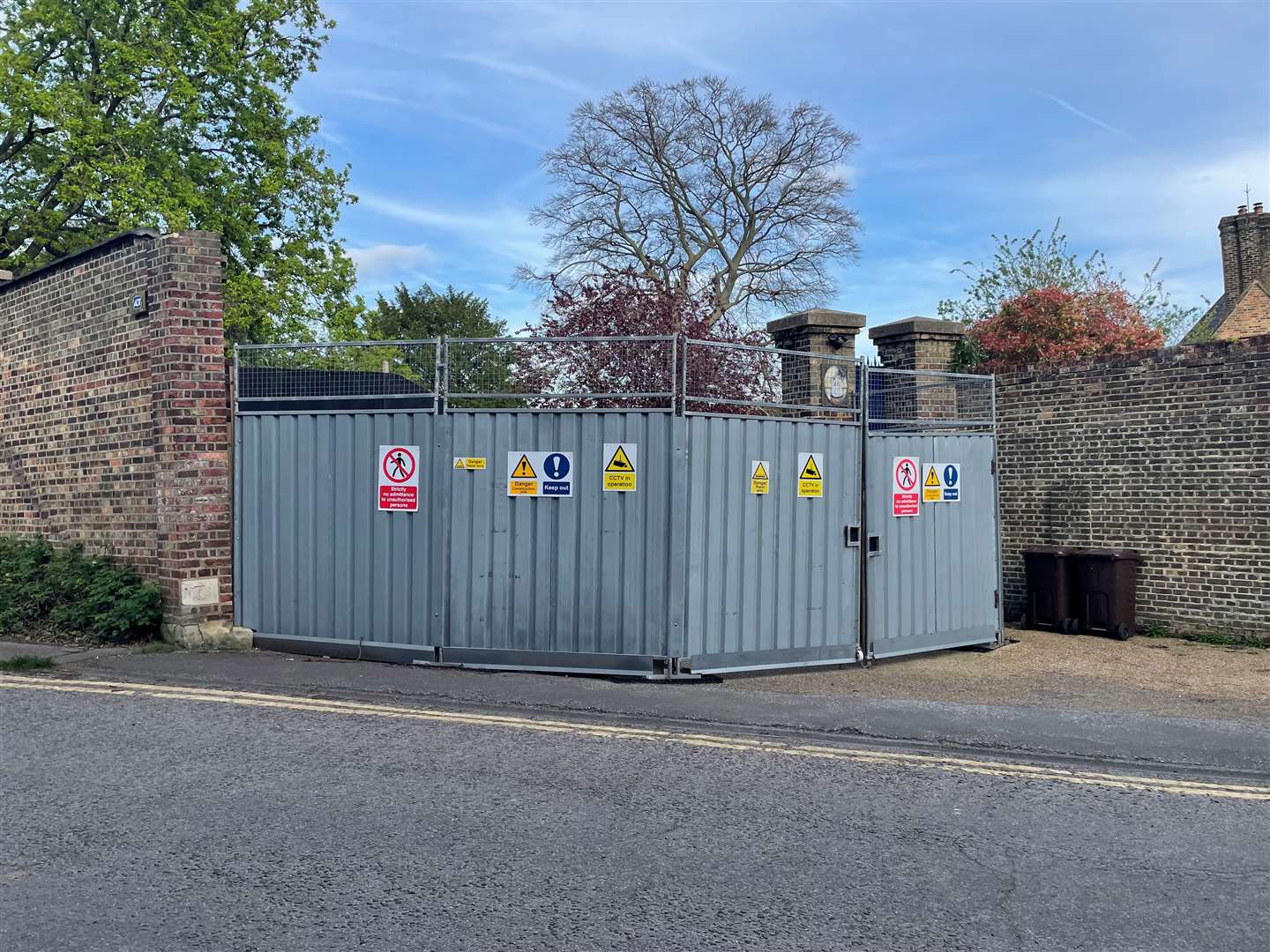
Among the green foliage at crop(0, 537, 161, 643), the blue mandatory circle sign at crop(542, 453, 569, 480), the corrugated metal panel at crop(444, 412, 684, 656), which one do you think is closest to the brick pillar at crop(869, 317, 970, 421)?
the corrugated metal panel at crop(444, 412, 684, 656)

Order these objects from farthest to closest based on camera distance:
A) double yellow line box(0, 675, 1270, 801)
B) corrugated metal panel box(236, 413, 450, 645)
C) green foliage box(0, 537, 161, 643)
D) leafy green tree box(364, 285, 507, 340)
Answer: leafy green tree box(364, 285, 507, 340)
green foliage box(0, 537, 161, 643)
corrugated metal panel box(236, 413, 450, 645)
double yellow line box(0, 675, 1270, 801)

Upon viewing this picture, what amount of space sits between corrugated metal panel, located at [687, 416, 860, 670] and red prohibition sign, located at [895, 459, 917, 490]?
536 mm

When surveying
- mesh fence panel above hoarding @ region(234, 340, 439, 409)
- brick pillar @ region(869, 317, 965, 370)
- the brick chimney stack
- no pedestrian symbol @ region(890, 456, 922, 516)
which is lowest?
no pedestrian symbol @ region(890, 456, 922, 516)

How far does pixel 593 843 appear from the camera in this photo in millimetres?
4766

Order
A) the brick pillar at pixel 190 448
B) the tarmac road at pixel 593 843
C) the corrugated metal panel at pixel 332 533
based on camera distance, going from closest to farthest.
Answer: the tarmac road at pixel 593 843
the corrugated metal panel at pixel 332 533
the brick pillar at pixel 190 448

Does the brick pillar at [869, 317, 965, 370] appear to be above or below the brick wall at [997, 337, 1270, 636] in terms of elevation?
above

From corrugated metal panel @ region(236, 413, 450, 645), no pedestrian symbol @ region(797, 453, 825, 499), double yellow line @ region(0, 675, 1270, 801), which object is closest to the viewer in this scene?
double yellow line @ region(0, 675, 1270, 801)

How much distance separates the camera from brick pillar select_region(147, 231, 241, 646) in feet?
32.7

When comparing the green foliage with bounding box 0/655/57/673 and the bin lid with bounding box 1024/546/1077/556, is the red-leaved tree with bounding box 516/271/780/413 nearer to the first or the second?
the bin lid with bounding box 1024/546/1077/556

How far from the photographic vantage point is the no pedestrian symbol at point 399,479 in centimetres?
927

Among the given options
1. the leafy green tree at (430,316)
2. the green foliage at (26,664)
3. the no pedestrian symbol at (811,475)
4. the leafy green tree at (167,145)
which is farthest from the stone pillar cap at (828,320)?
the leafy green tree at (430,316)

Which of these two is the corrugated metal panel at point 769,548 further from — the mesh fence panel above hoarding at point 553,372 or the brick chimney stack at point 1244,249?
the brick chimney stack at point 1244,249

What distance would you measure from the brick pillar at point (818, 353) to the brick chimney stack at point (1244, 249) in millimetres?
23298

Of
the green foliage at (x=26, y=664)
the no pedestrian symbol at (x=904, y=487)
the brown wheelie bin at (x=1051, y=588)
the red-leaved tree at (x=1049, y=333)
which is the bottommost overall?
the green foliage at (x=26, y=664)
